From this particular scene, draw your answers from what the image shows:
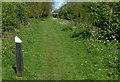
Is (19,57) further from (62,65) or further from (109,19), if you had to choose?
(109,19)

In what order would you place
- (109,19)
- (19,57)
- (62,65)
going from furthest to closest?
(109,19)
(62,65)
(19,57)

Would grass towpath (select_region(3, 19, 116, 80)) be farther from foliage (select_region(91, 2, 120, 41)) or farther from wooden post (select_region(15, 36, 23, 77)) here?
foliage (select_region(91, 2, 120, 41))

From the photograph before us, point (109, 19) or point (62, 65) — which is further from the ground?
point (109, 19)

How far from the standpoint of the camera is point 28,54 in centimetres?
954

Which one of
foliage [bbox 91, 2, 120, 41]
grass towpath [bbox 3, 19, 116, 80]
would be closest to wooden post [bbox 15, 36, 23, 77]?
grass towpath [bbox 3, 19, 116, 80]

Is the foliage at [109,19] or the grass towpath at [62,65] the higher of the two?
the foliage at [109,19]

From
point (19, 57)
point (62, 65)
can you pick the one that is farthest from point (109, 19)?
point (19, 57)

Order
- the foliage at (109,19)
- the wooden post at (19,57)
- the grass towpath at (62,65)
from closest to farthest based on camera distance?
the wooden post at (19,57) → the grass towpath at (62,65) → the foliage at (109,19)

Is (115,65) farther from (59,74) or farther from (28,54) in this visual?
(28,54)

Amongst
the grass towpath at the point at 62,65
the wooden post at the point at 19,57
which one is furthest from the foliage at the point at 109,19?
the wooden post at the point at 19,57

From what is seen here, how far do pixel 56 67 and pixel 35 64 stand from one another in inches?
40.8

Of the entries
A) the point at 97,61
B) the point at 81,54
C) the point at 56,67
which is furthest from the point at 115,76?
the point at 81,54

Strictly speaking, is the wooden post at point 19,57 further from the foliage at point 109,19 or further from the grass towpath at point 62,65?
the foliage at point 109,19

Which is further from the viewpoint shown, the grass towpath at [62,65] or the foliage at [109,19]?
the foliage at [109,19]
